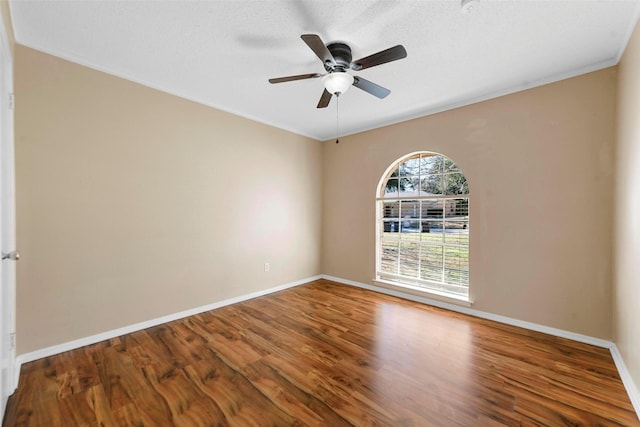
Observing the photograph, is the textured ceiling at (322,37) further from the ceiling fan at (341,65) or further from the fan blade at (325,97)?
the fan blade at (325,97)

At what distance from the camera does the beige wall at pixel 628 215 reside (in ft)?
5.86

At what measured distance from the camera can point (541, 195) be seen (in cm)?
272

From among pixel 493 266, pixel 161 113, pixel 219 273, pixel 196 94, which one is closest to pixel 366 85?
pixel 196 94

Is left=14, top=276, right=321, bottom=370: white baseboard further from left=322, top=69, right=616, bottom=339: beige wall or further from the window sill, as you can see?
left=322, top=69, right=616, bottom=339: beige wall

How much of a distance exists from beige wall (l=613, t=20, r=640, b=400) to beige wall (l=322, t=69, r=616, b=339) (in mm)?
159

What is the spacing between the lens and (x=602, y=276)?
2418 millimetres

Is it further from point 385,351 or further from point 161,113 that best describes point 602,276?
point 161,113

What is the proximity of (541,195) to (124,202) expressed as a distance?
4314 mm

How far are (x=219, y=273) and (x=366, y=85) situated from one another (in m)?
2.81

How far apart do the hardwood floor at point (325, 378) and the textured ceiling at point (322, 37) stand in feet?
8.60

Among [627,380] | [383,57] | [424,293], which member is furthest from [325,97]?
[627,380]

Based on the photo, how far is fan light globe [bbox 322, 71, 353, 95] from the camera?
213 centimetres

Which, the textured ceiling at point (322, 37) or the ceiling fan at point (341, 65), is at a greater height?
the textured ceiling at point (322, 37)

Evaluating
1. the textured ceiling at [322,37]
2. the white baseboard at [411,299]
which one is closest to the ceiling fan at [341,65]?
the textured ceiling at [322,37]
